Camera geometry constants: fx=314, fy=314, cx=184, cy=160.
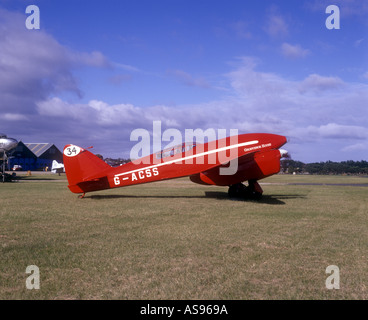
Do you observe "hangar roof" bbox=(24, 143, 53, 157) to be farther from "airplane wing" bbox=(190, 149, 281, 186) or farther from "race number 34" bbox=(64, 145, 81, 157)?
"airplane wing" bbox=(190, 149, 281, 186)

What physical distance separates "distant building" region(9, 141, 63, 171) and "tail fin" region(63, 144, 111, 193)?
215 feet

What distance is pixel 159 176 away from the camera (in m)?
15.5

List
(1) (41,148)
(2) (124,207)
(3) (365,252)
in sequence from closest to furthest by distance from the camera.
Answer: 1. (3) (365,252)
2. (2) (124,207)
3. (1) (41,148)

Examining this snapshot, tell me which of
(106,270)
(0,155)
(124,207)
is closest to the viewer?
(106,270)

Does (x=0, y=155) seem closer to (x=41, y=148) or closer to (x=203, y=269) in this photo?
(x=203, y=269)

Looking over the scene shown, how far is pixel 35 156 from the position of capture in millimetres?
84188

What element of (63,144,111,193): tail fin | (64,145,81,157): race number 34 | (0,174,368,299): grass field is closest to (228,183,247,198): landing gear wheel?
(0,174,368,299): grass field

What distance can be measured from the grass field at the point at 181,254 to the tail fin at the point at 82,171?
12.9ft

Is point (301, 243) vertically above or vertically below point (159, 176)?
below

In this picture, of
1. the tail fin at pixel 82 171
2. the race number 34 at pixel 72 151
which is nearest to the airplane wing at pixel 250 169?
the tail fin at pixel 82 171

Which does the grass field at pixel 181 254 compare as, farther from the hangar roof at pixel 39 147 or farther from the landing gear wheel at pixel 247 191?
the hangar roof at pixel 39 147

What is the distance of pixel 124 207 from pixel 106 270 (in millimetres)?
7551
